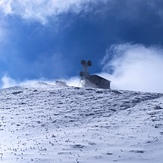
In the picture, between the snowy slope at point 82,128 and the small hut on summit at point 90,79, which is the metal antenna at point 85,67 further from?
the snowy slope at point 82,128

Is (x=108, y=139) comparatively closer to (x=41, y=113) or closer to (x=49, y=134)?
(x=49, y=134)

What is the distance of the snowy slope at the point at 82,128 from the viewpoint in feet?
50.9

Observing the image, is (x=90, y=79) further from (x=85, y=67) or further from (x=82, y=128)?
(x=82, y=128)

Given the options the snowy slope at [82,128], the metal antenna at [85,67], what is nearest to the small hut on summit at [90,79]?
the metal antenna at [85,67]

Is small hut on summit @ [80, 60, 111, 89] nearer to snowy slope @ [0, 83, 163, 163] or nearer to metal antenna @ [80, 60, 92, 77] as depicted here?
metal antenna @ [80, 60, 92, 77]

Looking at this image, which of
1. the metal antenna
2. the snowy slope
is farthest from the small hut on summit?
the snowy slope

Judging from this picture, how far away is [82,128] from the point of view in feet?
72.5

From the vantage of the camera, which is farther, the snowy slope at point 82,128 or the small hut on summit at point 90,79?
the small hut on summit at point 90,79

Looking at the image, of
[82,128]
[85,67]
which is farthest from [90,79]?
[82,128]

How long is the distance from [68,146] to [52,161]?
2.76m

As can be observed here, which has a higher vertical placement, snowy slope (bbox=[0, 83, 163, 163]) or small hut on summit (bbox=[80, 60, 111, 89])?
small hut on summit (bbox=[80, 60, 111, 89])

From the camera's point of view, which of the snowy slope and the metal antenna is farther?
the metal antenna

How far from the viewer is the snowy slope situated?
15529 millimetres

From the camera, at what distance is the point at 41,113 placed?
28531 mm
